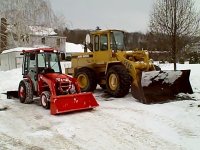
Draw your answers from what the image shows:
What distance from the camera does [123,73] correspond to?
40.2 feet

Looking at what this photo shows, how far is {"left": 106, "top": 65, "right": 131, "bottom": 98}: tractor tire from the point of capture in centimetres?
1225

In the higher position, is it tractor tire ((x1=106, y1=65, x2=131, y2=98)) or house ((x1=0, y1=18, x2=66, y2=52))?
house ((x1=0, y1=18, x2=66, y2=52))

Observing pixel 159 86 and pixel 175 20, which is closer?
pixel 159 86

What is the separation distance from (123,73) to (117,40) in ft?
6.08

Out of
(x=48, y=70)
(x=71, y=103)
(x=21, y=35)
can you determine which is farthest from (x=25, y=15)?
(x=71, y=103)

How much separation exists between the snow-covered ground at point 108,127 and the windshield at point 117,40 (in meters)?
2.59

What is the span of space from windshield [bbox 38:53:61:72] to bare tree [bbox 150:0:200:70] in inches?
305

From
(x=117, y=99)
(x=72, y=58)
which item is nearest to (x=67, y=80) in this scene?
(x=117, y=99)

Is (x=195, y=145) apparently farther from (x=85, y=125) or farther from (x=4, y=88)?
(x=4, y=88)

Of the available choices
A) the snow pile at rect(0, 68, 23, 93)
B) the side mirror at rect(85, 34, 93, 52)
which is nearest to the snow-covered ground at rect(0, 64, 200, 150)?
the side mirror at rect(85, 34, 93, 52)

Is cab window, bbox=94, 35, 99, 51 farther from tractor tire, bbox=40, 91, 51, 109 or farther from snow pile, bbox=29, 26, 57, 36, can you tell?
snow pile, bbox=29, 26, 57, 36

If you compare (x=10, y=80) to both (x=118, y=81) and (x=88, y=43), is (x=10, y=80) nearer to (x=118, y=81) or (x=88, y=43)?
(x=88, y=43)

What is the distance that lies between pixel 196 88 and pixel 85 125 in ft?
23.1

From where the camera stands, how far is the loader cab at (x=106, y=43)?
43.9 feet
